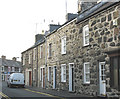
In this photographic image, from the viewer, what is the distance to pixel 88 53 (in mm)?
17172

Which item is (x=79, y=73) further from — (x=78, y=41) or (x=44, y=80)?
(x=44, y=80)

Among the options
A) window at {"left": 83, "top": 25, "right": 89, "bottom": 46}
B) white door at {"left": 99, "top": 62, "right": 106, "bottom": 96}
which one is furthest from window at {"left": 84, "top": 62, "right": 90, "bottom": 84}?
white door at {"left": 99, "top": 62, "right": 106, "bottom": 96}

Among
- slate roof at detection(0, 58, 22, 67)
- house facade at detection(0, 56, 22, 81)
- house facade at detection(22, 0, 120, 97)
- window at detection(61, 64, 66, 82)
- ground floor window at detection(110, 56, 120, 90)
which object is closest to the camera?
ground floor window at detection(110, 56, 120, 90)

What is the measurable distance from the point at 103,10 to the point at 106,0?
6.32ft

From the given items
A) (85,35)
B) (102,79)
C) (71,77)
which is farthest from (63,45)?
(102,79)

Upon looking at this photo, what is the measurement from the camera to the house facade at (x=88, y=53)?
13859 mm

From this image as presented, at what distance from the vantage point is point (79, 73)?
18547mm

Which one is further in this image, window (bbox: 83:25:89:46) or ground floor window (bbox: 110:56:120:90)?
window (bbox: 83:25:89:46)

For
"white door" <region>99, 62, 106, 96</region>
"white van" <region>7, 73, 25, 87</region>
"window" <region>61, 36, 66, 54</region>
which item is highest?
"window" <region>61, 36, 66, 54</region>

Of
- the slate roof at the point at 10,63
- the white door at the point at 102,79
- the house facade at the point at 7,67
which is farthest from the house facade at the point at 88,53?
the slate roof at the point at 10,63

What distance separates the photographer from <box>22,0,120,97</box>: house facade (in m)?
13.9

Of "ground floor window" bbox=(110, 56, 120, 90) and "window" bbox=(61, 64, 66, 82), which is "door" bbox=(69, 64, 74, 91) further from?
"ground floor window" bbox=(110, 56, 120, 90)

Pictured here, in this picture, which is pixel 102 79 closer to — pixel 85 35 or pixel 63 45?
pixel 85 35

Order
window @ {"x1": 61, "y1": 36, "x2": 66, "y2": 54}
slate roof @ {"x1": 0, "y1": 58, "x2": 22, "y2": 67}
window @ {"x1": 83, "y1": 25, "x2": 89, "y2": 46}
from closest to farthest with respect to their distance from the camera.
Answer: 1. window @ {"x1": 83, "y1": 25, "x2": 89, "y2": 46}
2. window @ {"x1": 61, "y1": 36, "x2": 66, "y2": 54}
3. slate roof @ {"x1": 0, "y1": 58, "x2": 22, "y2": 67}
